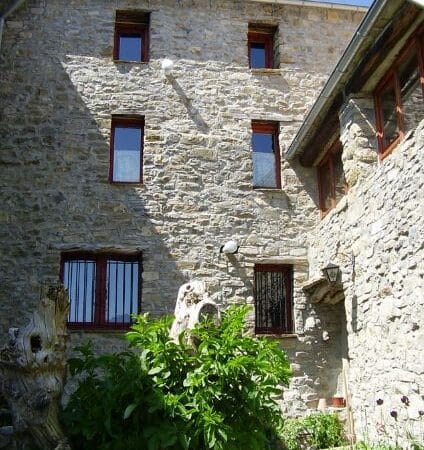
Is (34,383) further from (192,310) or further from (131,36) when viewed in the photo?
(131,36)

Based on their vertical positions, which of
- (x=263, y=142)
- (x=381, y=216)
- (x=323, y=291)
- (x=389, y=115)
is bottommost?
(x=323, y=291)

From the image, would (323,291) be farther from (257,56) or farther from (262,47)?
(262,47)

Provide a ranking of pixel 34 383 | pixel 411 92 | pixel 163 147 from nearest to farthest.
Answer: pixel 34 383 < pixel 411 92 < pixel 163 147

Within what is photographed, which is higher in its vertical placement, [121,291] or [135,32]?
[135,32]

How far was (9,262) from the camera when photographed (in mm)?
9055

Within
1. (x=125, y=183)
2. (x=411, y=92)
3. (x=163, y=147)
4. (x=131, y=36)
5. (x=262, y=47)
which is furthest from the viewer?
(x=262, y=47)

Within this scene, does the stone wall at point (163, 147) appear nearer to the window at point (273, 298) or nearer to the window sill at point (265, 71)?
the window sill at point (265, 71)

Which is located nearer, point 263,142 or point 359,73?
point 359,73

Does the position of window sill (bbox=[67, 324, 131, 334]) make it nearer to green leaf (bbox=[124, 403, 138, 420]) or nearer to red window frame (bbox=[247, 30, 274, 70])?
green leaf (bbox=[124, 403, 138, 420])

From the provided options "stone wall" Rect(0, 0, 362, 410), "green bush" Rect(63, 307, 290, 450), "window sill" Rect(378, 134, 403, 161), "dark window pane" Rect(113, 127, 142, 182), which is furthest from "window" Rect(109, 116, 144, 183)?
"green bush" Rect(63, 307, 290, 450)

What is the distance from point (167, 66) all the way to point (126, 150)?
5.07 feet

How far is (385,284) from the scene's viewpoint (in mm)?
6887

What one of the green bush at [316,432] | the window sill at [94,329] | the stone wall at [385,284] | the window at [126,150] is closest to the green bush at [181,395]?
the stone wall at [385,284]

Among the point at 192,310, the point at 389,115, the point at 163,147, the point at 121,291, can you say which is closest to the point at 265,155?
the point at 163,147
